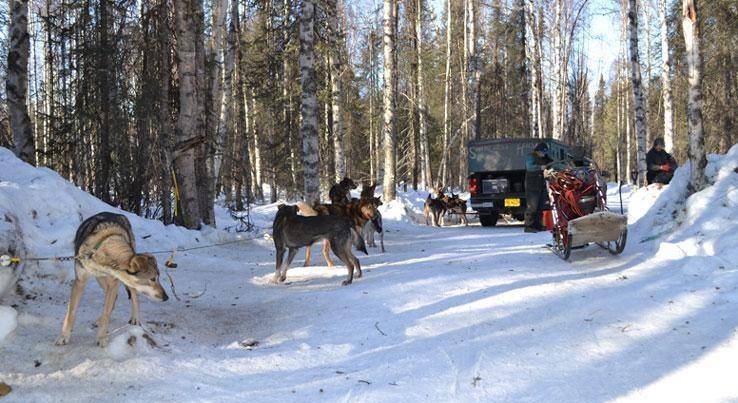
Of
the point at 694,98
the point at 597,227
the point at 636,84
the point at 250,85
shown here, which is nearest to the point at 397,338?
the point at 597,227

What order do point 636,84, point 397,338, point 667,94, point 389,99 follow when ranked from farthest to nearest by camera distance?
1. point 667,94
2. point 636,84
3. point 389,99
4. point 397,338

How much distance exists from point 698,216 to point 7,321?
8.52m

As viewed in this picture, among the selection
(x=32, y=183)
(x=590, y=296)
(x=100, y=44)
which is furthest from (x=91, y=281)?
(x=100, y=44)

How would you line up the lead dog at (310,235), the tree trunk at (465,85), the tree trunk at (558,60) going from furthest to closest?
the tree trunk at (465,85) < the tree trunk at (558,60) < the lead dog at (310,235)

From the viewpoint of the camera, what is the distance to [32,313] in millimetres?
4840

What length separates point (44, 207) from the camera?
697cm

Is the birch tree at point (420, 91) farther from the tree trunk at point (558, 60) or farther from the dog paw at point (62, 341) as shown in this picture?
the dog paw at point (62, 341)

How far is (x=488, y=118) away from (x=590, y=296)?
39876 mm

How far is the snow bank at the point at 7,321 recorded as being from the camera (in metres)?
4.12

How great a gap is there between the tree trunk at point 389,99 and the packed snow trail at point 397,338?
35.8ft

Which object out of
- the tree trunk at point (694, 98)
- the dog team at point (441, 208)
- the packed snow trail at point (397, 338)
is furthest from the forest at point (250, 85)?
the packed snow trail at point (397, 338)

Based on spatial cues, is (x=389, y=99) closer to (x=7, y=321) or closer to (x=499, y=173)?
(x=499, y=173)

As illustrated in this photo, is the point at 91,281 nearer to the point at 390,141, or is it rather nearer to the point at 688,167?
the point at 688,167

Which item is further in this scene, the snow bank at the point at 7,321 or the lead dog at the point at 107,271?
the lead dog at the point at 107,271
